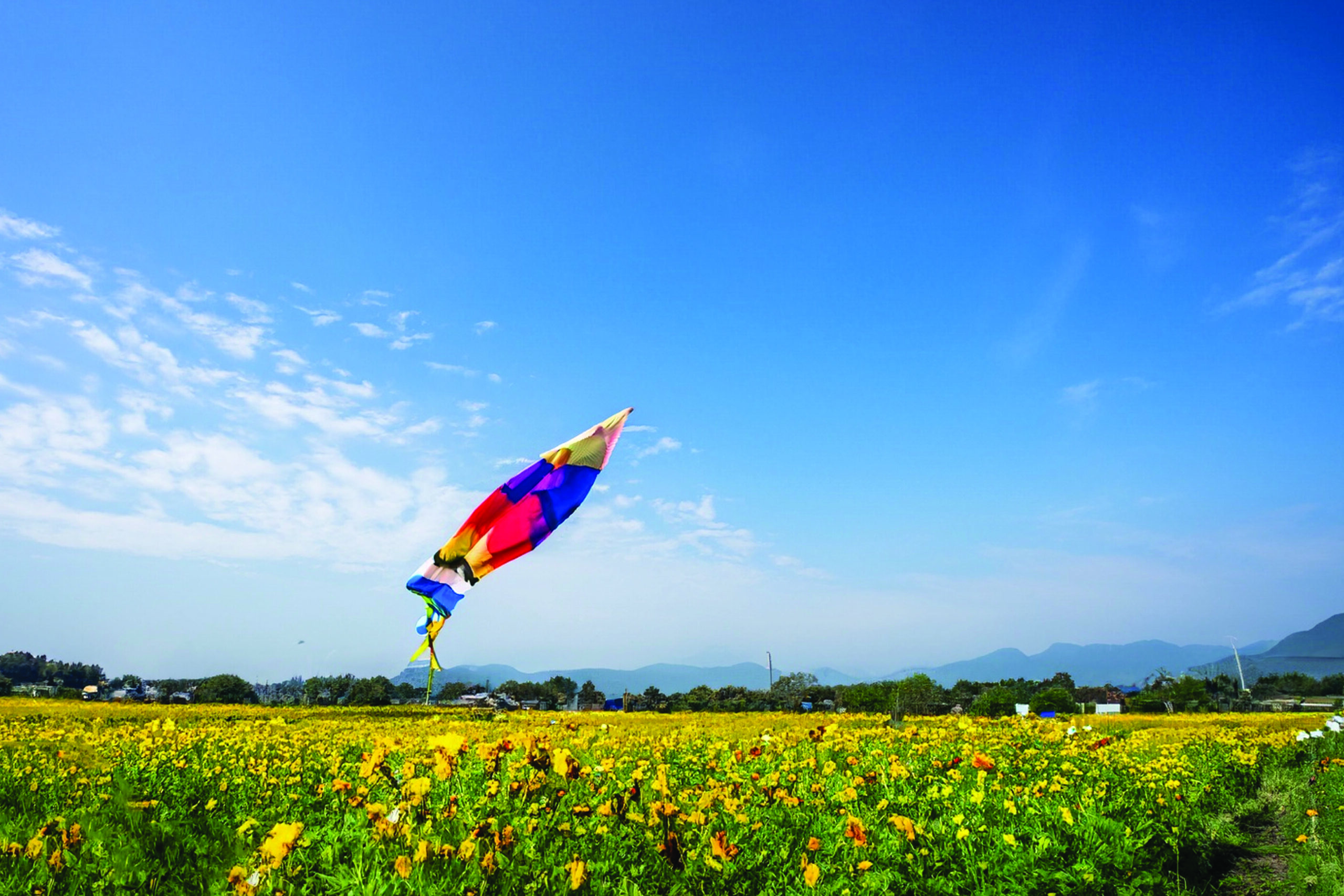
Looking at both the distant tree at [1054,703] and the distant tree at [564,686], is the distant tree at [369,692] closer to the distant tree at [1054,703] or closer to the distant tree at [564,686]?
the distant tree at [564,686]

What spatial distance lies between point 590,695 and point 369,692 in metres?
16.3

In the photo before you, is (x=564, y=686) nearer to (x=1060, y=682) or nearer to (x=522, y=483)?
(x=1060, y=682)

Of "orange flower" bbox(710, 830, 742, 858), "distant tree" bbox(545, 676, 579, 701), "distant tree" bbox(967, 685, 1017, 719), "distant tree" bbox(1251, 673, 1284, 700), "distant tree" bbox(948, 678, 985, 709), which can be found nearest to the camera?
"orange flower" bbox(710, 830, 742, 858)

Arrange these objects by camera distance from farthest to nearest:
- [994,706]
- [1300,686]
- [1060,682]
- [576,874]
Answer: [1300,686], [1060,682], [994,706], [576,874]

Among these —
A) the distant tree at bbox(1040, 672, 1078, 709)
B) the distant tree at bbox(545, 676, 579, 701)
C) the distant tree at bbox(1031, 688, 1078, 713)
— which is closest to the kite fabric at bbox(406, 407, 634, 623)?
the distant tree at bbox(1031, 688, 1078, 713)

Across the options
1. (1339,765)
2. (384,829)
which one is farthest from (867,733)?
(384,829)

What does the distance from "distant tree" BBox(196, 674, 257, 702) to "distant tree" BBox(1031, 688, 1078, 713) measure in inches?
1610

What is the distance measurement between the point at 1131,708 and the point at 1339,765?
36.9 meters

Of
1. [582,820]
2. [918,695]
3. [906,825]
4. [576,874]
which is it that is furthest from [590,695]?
[576,874]

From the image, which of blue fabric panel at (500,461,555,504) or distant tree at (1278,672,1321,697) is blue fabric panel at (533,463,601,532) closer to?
blue fabric panel at (500,461,555,504)

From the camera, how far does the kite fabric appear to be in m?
5.80

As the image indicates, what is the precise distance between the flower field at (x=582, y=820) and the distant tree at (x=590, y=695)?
47528 mm

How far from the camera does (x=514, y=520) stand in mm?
5867

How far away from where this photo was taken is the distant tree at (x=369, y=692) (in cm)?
4319
